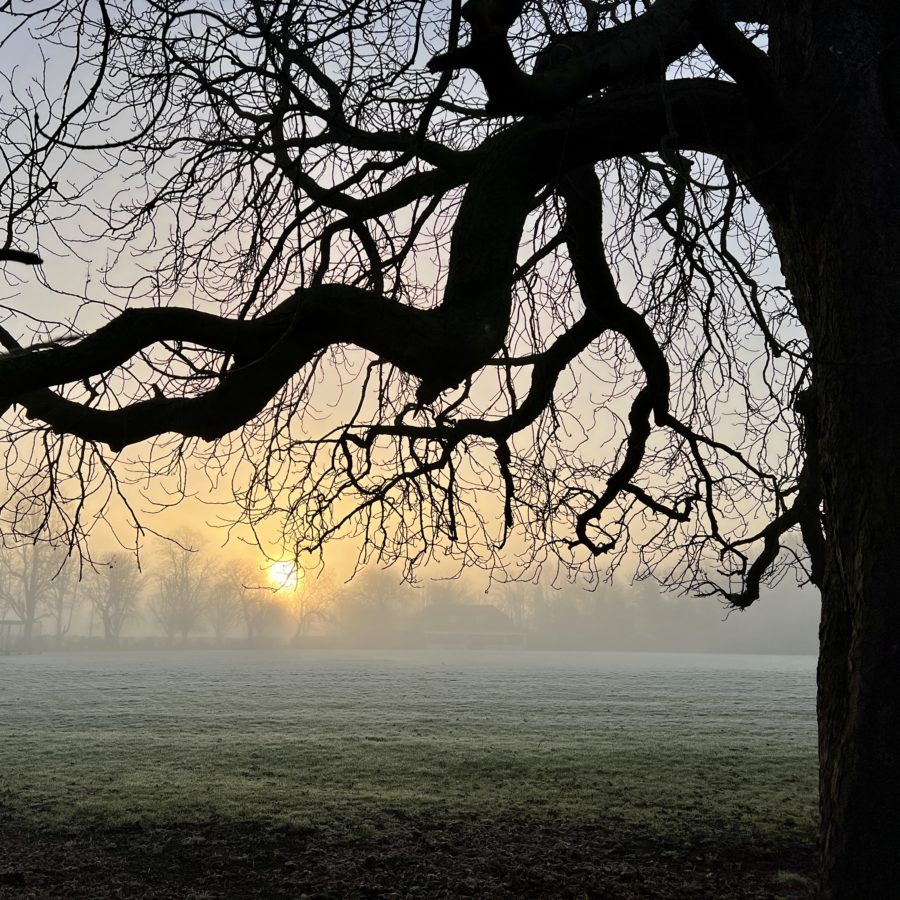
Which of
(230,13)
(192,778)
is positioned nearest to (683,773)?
(192,778)

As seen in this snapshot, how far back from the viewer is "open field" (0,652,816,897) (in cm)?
706

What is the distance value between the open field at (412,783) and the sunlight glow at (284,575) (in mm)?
2283

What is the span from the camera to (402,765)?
11.6m

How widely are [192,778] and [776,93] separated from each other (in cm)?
1004

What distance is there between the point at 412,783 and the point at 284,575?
317 centimetres

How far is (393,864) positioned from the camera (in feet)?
21.5

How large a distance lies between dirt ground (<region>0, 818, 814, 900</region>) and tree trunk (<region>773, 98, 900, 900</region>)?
204 cm

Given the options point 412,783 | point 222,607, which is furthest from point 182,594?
point 412,783

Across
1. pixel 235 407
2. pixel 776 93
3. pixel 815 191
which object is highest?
pixel 776 93

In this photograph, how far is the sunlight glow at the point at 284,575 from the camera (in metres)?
9.04

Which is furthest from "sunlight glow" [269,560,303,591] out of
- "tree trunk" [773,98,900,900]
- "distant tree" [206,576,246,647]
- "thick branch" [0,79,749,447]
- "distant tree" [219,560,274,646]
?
"distant tree" [206,576,246,647]

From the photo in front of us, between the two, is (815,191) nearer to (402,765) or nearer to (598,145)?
(598,145)

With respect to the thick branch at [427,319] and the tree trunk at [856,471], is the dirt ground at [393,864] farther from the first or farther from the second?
the thick branch at [427,319]

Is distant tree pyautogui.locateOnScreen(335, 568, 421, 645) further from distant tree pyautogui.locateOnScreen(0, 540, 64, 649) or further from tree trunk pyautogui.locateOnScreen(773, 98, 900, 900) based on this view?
tree trunk pyautogui.locateOnScreen(773, 98, 900, 900)
